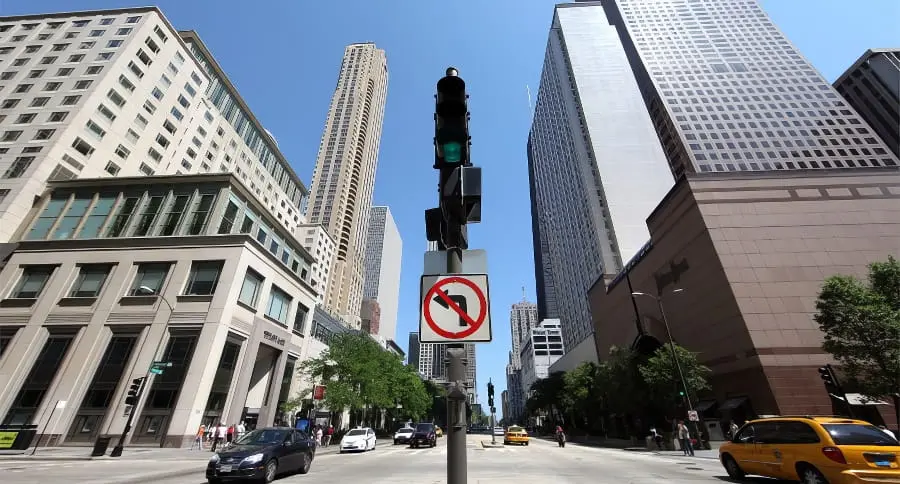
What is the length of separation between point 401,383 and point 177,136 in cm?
4949

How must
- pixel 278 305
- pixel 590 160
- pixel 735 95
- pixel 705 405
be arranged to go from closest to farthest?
pixel 705 405
pixel 278 305
pixel 735 95
pixel 590 160

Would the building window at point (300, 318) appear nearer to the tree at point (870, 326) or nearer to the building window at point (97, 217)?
the building window at point (97, 217)

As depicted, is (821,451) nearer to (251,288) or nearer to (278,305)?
(251,288)

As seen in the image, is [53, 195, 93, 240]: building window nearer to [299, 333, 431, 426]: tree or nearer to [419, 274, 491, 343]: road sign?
[299, 333, 431, 426]: tree

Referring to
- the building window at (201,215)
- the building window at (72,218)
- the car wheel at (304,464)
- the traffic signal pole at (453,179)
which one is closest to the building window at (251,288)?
the building window at (201,215)

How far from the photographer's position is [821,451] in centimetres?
897

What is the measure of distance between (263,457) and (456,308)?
11.0 metres

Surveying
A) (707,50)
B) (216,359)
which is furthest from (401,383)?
(707,50)

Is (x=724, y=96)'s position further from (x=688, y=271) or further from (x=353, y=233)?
(x=353, y=233)

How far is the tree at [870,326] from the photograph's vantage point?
2298 centimetres

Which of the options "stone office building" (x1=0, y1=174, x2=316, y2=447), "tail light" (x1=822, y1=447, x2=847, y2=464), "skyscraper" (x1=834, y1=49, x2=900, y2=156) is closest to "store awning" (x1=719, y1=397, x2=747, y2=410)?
"tail light" (x1=822, y1=447, x2=847, y2=464)

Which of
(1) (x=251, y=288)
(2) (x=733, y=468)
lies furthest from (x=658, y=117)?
(2) (x=733, y=468)

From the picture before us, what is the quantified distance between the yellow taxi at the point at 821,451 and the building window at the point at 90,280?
44.0 m

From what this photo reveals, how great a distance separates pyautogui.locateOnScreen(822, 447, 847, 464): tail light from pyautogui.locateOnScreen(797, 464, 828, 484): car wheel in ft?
1.98
